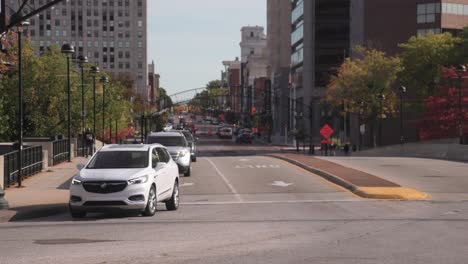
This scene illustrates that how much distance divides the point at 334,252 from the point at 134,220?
6498 millimetres

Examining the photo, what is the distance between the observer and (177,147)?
32.1 meters

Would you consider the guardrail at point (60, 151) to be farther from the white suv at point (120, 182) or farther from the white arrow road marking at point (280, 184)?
the white suv at point (120, 182)

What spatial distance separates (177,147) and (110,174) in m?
14.7

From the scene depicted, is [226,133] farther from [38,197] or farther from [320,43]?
[38,197]

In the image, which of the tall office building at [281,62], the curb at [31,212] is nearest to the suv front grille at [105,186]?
the curb at [31,212]

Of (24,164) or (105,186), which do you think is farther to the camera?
(24,164)

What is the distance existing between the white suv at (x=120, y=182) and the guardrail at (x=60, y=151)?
22.1 meters

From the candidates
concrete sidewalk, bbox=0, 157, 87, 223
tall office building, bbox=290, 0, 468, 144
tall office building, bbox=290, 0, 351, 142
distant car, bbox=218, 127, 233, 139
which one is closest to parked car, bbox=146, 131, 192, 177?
concrete sidewalk, bbox=0, 157, 87, 223

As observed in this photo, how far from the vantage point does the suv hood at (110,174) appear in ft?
56.5

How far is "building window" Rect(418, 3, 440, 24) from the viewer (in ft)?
327

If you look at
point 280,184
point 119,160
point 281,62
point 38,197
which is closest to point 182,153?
point 280,184

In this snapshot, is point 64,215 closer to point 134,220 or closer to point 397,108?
point 134,220

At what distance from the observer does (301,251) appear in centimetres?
1200

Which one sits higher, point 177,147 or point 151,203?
point 177,147
